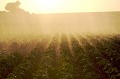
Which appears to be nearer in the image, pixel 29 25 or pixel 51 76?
pixel 51 76

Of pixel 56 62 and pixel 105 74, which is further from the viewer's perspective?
pixel 56 62

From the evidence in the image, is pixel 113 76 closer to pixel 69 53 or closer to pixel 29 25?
pixel 69 53

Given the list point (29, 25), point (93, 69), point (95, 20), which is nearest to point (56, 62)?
point (93, 69)

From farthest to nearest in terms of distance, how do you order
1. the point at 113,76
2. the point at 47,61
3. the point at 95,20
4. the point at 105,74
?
the point at 95,20
the point at 47,61
the point at 105,74
the point at 113,76

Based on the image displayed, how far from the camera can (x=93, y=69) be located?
67.6 feet

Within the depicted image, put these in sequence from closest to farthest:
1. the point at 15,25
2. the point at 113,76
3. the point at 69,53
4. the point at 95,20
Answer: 1. the point at 113,76
2. the point at 69,53
3. the point at 15,25
4. the point at 95,20

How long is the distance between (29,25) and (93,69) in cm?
5399

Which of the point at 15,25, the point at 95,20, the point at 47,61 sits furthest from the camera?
the point at 95,20

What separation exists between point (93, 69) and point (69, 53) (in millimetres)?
6644

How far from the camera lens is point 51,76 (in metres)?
19.2

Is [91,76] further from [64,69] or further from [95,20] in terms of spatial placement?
[95,20]

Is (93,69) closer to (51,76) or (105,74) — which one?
(105,74)

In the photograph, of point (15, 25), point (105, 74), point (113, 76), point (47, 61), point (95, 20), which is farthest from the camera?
point (95, 20)

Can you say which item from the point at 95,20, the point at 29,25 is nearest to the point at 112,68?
the point at 29,25
